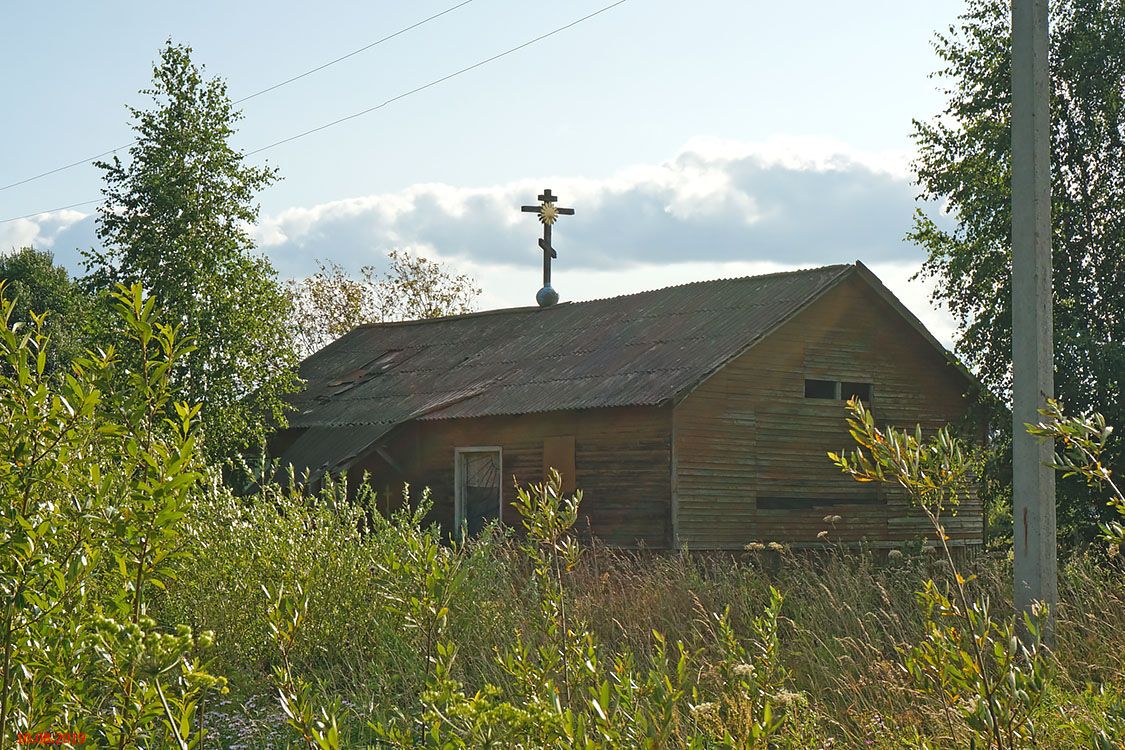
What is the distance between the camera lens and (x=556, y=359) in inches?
877

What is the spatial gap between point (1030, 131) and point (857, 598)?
13.5ft

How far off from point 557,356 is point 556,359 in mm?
182

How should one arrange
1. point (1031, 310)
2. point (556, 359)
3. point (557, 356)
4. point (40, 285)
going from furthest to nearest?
point (40, 285) → point (557, 356) → point (556, 359) → point (1031, 310)

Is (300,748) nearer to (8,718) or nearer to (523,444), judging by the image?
(8,718)

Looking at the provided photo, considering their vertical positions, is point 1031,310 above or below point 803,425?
above

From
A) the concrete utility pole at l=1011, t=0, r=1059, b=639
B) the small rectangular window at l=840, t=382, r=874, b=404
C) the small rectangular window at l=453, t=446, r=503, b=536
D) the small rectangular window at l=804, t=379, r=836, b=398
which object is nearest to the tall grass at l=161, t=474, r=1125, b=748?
the concrete utility pole at l=1011, t=0, r=1059, b=639

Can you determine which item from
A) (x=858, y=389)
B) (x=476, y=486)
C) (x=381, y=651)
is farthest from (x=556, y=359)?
(x=381, y=651)

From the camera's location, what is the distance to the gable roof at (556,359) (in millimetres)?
19250

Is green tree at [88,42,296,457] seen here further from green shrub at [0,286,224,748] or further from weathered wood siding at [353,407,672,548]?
green shrub at [0,286,224,748]

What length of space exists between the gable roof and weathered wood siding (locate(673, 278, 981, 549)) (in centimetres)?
54

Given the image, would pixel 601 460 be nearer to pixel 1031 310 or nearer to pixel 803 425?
pixel 803 425

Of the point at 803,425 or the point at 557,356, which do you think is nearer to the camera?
the point at 803,425

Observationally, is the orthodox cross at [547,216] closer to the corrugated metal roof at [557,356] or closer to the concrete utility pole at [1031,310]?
the corrugated metal roof at [557,356]

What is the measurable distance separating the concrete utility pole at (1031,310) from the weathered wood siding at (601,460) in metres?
8.66
